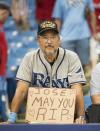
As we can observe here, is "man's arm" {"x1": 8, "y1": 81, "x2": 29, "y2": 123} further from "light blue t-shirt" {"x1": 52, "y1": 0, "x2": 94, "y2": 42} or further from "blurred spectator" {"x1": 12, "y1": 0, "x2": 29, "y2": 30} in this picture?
"blurred spectator" {"x1": 12, "y1": 0, "x2": 29, "y2": 30}

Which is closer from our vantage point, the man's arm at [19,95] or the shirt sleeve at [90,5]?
the man's arm at [19,95]

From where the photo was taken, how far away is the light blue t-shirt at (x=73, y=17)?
14.1 meters

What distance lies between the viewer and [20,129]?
950 centimetres

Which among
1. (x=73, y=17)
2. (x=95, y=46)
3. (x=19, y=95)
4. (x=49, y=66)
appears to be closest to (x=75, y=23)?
(x=73, y=17)

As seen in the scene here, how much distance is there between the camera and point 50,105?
33.3ft

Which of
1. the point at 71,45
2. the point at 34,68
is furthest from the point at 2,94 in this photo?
the point at 34,68

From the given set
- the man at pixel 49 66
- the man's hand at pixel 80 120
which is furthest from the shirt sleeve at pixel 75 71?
the man's hand at pixel 80 120

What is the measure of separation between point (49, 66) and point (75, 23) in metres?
3.68

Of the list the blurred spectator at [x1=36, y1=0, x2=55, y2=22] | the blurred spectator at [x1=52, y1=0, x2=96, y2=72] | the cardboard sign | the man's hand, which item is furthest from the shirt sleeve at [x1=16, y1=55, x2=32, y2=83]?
the blurred spectator at [x1=36, y1=0, x2=55, y2=22]

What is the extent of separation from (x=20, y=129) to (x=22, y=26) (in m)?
6.81

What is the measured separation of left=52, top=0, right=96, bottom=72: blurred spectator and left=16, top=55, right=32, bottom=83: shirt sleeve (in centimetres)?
330

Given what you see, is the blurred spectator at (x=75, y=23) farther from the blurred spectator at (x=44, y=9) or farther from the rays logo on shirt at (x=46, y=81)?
the rays logo on shirt at (x=46, y=81)

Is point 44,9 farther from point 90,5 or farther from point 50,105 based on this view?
point 50,105

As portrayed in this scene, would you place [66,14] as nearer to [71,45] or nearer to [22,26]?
[71,45]
